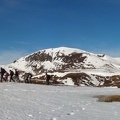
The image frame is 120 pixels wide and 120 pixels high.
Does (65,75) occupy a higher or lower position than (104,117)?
higher

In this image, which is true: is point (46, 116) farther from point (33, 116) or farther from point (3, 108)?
point (3, 108)

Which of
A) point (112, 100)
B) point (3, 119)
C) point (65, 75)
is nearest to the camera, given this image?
point (3, 119)

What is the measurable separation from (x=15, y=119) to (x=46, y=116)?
2658mm

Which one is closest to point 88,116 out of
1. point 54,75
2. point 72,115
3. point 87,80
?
point 72,115

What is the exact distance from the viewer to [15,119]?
1677cm

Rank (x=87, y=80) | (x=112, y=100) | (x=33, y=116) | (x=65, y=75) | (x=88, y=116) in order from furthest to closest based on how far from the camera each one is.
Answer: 1. (x=65, y=75)
2. (x=87, y=80)
3. (x=112, y=100)
4. (x=88, y=116)
5. (x=33, y=116)

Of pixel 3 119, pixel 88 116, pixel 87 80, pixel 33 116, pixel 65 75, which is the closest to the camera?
pixel 3 119

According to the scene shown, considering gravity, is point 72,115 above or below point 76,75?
below

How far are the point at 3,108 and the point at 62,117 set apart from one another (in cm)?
494

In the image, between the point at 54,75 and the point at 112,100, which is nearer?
the point at 112,100

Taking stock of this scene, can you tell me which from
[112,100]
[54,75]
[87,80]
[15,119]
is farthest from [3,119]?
[54,75]

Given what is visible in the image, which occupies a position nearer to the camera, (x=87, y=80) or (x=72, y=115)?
(x=72, y=115)

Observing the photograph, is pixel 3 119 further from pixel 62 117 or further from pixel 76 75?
pixel 76 75

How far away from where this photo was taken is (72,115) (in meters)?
19.6
